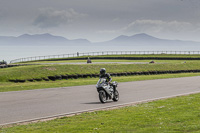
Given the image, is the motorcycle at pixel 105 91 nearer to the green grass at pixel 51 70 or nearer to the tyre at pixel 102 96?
the tyre at pixel 102 96

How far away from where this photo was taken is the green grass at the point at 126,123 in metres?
8.59

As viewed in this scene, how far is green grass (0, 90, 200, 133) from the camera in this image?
8586 mm

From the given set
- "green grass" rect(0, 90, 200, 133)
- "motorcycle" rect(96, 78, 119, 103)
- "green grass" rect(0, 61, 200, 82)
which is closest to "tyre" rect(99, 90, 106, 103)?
"motorcycle" rect(96, 78, 119, 103)

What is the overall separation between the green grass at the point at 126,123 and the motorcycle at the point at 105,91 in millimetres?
3136

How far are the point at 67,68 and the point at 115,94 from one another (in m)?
20.2

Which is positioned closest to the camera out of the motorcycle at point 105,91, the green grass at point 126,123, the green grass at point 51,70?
the green grass at point 126,123

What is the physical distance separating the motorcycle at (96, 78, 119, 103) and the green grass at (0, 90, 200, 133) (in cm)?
314

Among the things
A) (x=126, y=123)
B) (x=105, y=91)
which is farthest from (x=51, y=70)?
(x=126, y=123)

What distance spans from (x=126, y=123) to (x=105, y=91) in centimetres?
588

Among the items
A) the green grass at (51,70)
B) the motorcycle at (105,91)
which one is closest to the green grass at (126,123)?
the motorcycle at (105,91)

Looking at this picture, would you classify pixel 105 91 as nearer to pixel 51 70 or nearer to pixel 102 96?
pixel 102 96

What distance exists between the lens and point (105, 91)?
1531cm

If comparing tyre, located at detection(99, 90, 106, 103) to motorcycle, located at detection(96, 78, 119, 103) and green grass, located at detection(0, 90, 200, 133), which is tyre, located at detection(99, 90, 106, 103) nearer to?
motorcycle, located at detection(96, 78, 119, 103)

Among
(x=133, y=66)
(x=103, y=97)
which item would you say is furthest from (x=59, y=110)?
(x=133, y=66)
